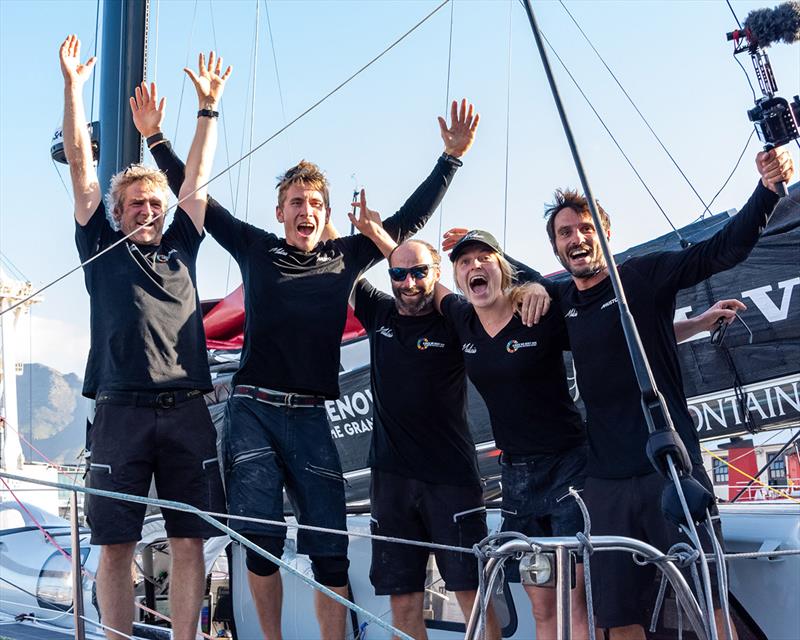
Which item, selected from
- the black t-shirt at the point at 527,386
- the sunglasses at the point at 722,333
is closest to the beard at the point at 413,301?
the black t-shirt at the point at 527,386

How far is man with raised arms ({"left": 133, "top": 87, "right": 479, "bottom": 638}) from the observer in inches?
144

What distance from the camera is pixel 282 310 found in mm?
3787

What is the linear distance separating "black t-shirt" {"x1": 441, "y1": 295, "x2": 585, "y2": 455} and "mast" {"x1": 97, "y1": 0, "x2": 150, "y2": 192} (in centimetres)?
306

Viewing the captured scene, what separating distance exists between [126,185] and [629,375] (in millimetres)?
2082

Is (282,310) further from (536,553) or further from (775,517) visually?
(775,517)

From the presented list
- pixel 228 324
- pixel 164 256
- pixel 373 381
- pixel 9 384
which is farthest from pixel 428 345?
pixel 9 384

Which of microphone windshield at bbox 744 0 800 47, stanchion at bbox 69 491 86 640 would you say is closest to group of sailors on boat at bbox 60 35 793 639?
stanchion at bbox 69 491 86 640

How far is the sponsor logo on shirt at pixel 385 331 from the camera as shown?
3.99 metres

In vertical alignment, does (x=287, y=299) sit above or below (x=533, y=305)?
above

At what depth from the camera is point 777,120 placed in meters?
2.92

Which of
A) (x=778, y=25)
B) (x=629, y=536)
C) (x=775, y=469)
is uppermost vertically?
(x=778, y=25)

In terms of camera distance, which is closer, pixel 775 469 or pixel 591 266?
pixel 591 266

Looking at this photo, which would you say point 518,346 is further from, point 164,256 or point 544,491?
point 164,256

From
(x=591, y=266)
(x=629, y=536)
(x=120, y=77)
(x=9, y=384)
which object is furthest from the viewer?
(x=9, y=384)
